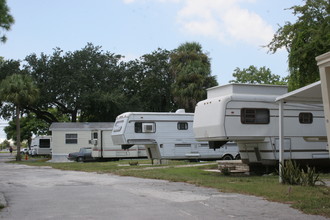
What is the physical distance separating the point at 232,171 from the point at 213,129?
1941 mm

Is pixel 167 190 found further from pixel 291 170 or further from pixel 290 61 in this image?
pixel 290 61

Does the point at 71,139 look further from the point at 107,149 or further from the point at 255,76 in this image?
the point at 255,76

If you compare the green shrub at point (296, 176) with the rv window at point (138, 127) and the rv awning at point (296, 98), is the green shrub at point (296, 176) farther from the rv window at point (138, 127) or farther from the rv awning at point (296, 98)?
the rv window at point (138, 127)

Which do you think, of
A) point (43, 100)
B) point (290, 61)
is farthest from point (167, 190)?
point (43, 100)

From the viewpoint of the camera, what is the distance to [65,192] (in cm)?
1199

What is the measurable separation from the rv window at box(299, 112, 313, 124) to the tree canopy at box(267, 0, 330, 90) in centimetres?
309

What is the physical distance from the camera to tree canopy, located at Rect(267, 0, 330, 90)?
18688 mm

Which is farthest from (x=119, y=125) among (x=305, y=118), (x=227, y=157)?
(x=305, y=118)

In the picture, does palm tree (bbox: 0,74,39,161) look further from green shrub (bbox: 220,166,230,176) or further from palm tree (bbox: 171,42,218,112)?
green shrub (bbox: 220,166,230,176)

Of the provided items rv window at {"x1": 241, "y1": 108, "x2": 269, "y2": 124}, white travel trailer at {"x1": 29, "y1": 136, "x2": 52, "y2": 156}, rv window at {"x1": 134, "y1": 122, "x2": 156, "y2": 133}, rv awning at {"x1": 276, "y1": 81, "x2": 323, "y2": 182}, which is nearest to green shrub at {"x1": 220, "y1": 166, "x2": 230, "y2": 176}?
rv window at {"x1": 241, "y1": 108, "x2": 269, "y2": 124}

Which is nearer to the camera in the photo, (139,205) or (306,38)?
(139,205)

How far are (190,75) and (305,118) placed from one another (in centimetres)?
2588

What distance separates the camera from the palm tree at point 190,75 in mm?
42562

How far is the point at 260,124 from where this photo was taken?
1645 centimetres
